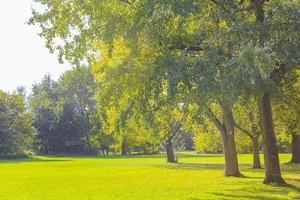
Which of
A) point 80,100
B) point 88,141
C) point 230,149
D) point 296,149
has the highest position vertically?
point 80,100

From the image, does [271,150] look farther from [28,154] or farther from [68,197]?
[28,154]

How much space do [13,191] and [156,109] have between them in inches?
324

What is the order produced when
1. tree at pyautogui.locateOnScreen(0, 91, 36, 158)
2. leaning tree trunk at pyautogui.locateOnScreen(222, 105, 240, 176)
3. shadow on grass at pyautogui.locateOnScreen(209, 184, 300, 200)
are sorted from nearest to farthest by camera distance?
shadow on grass at pyautogui.locateOnScreen(209, 184, 300, 200) < leaning tree trunk at pyautogui.locateOnScreen(222, 105, 240, 176) < tree at pyautogui.locateOnScreen(0, 91, 36, 158)

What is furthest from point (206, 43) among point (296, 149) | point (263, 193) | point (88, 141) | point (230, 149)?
point (88, 141)

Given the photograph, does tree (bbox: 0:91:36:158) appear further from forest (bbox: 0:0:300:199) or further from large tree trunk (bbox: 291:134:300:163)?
forest (bbox: 0:0:300:199)

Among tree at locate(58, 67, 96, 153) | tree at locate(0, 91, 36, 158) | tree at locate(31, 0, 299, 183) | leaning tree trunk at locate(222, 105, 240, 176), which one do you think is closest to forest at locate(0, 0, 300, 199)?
tree at locate(31, 0, 299, 183)

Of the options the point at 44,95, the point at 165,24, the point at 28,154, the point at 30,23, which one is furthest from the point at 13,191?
the point at 44,95

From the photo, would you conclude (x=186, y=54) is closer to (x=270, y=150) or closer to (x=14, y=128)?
(x=270, y=150)

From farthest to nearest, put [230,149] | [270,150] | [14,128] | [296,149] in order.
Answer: [14,128] → [296,149] → [230,149] → [270,150]

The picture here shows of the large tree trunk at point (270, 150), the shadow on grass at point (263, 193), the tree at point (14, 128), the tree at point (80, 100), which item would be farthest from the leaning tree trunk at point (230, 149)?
the tree at point (80, 100)

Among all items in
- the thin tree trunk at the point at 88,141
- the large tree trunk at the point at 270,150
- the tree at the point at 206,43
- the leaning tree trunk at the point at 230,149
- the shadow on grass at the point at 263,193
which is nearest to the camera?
the tree at the point at 206,43

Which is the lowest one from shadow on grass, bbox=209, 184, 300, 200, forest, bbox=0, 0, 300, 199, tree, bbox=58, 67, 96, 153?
shadow on grass, bbox=209, 184, 300, 200

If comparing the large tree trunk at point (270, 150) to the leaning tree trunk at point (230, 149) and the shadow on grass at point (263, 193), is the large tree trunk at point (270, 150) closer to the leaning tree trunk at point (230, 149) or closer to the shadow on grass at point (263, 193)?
the shadow on grass at point (263, 193)

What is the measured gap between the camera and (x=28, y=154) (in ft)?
302
